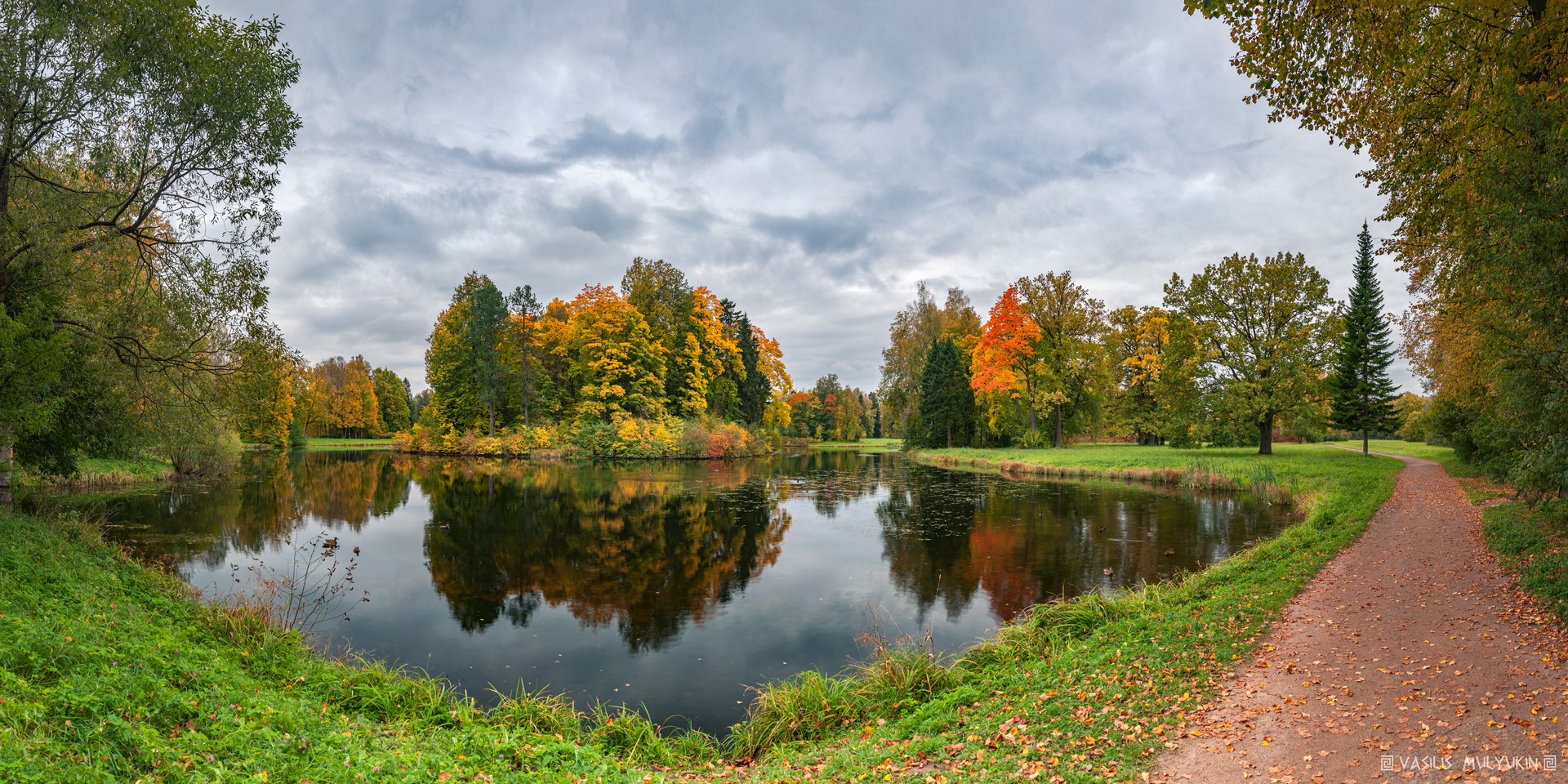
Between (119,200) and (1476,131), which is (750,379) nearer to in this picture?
(119,200)

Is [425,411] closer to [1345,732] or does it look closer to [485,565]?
[485,565]

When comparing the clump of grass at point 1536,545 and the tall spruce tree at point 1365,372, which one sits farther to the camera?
the tall spruce tree at point 1365,372

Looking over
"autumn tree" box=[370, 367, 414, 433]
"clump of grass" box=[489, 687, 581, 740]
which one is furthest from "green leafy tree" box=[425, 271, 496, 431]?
"clump of grass" box=[489, 687, 581, 740]

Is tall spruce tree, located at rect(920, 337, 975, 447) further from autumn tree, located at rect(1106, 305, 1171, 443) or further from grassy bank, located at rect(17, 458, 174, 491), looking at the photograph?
grassy bank, located at rect(17, 458, 174, 491)

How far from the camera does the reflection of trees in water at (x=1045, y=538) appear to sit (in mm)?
12414

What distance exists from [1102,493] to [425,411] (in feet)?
166

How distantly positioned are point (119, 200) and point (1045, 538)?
19725mm

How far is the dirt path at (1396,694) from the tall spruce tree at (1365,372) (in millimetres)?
30228

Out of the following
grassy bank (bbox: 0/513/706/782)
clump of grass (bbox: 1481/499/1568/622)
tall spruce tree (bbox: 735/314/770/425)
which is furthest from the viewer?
tall spruce tree (bbox: 735/314/770/425)

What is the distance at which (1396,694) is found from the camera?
17.5ft

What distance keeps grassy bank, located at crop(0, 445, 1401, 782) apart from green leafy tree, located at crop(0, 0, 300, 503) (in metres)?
2.90

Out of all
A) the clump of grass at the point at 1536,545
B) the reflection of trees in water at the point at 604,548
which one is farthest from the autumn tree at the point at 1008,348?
the clump of grass at the point at 1536,545

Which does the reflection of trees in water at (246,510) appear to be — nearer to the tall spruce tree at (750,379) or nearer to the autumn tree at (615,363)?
the autumn tree at (615,363)

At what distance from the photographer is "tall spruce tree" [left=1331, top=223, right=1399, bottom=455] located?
32.1 meters
